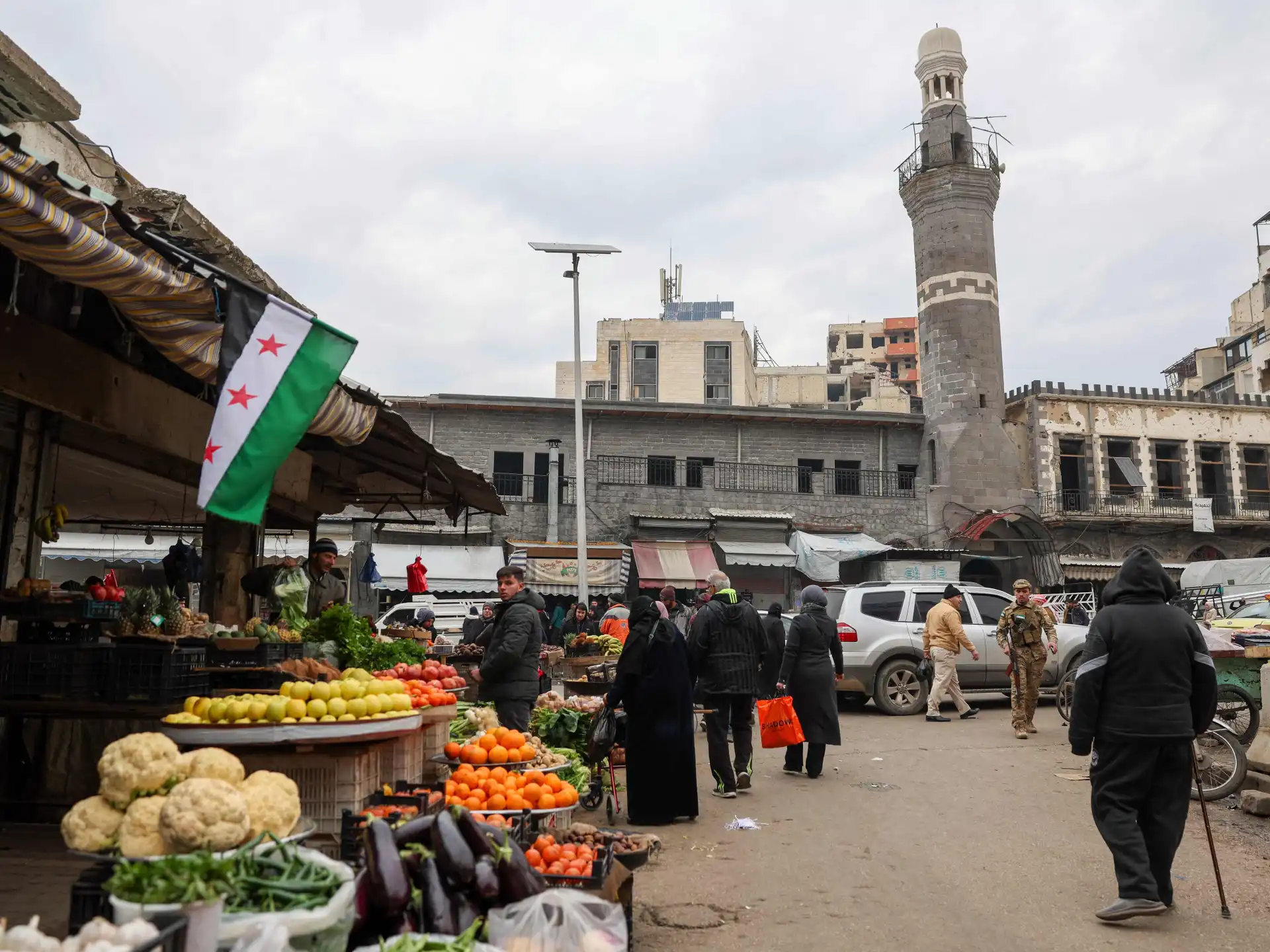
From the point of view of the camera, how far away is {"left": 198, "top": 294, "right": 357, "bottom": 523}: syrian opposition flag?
4.52 metres

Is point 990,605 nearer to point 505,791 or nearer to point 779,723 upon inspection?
point 779,723

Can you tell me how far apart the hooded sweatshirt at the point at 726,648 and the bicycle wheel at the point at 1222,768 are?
3.84 meters

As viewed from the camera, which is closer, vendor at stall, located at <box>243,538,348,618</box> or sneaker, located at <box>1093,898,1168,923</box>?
sneaker, located at <box>1093,898,1168,923</box>

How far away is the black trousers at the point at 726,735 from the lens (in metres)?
8.97

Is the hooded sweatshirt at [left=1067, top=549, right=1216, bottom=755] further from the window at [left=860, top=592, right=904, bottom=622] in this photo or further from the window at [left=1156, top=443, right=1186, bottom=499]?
the window at [left=1156, top=443, right=1186, bottom=499]

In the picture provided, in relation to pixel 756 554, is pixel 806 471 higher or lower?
higher

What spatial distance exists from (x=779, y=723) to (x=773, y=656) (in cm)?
256

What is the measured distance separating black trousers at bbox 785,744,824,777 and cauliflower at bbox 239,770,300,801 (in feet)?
21.8

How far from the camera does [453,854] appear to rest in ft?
12.0

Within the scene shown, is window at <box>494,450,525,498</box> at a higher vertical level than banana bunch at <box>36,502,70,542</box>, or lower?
higher

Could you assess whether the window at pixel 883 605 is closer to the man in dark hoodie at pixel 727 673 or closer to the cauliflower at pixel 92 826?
the man in dark hoodie at pixel 727 673

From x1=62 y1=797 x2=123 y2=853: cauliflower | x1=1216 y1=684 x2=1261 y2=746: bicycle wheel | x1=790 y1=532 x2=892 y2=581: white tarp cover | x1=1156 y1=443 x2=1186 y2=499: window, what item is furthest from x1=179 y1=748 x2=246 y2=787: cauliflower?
x1=1156 y1=443 x2=1186 y2=499: window

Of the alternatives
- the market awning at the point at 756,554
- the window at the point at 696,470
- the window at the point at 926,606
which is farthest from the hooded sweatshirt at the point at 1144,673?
the window at the point at 696,470

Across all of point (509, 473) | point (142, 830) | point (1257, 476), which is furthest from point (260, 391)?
point (1257, 476)
